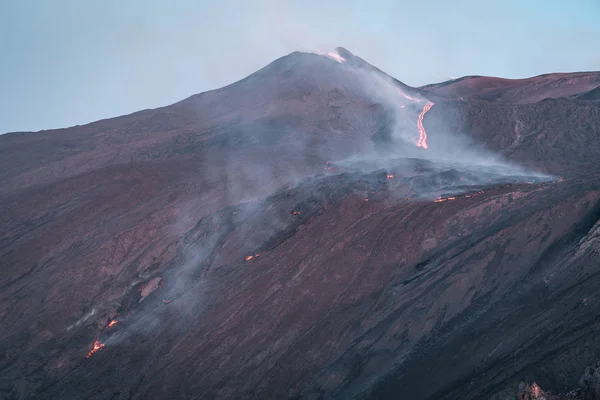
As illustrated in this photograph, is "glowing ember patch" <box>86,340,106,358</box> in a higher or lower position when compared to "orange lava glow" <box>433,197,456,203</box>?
lower

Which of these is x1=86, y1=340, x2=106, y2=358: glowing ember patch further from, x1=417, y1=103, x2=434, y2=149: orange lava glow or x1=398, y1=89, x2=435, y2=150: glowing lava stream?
x1=417, y1=103, x2=434, y2=149: orange lava glow

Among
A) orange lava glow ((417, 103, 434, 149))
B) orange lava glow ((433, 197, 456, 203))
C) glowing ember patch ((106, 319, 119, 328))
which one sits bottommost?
glowing ember patch ((106, 319, 119, 328))

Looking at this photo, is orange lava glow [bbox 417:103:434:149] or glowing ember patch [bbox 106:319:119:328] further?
orange lava glow [bbox 417:103:434:149]

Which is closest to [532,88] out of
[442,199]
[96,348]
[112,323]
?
[442,199]

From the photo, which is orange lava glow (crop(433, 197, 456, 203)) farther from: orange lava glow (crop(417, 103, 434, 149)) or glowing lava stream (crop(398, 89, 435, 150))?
orange lava glow (crop(417, 103, 434, 149))

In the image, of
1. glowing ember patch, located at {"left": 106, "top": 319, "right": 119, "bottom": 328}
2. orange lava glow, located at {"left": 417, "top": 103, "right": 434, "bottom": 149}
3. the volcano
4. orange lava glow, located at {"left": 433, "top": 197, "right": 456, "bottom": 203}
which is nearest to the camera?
the volcano

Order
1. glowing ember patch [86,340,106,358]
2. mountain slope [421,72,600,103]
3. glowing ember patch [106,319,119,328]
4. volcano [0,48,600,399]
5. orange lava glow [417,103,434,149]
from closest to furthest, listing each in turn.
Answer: volcano [0,48,600,399] → glowing ember patch [86,340,106,358] → glowing ember patch [106,319,119,328] → orange lava glow [417,103,434,149] → mountain slope [421,72,600,103]

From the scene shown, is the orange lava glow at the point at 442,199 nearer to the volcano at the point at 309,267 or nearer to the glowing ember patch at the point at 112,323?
the volcano at the point at 309,267

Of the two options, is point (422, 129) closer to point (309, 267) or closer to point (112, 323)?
point (309, 267)

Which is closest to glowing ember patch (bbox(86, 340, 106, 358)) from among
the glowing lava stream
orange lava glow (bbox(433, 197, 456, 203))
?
orange lava glow (bbox(433, 197, 456, 203))

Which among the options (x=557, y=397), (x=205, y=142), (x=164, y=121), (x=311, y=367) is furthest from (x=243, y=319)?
(x=164, y=121)
